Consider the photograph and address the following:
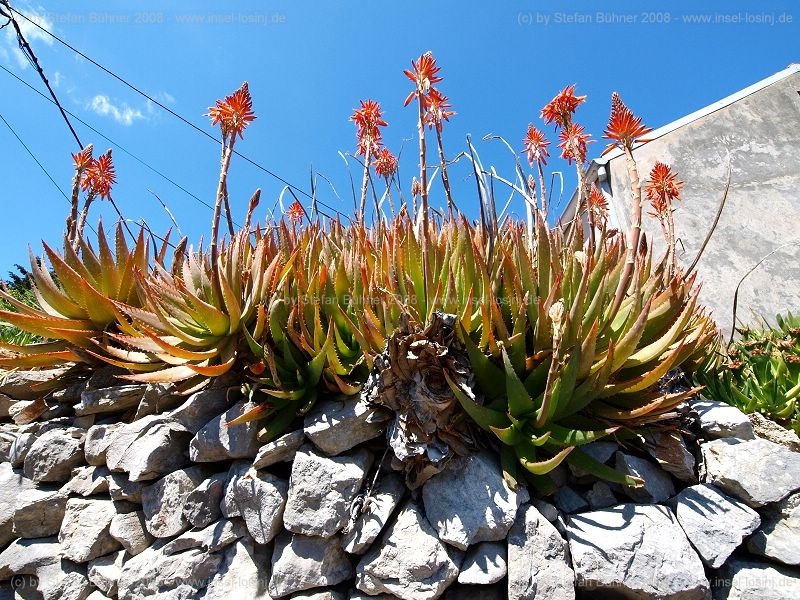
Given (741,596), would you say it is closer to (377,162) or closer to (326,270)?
(326,270)

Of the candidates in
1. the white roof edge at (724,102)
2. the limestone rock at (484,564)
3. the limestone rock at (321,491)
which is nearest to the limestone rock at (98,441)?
the limestone rock at (321,491)

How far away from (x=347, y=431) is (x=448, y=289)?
0.70 meters

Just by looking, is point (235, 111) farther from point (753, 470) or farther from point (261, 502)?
point (753, 470)

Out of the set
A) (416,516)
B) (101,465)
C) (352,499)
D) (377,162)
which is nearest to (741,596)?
(416,516)

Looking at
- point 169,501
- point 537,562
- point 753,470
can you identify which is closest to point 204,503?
point 169,501

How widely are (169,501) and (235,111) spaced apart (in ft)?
5.60

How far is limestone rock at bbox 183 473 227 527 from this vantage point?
6.36ft

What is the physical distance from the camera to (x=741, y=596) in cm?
158

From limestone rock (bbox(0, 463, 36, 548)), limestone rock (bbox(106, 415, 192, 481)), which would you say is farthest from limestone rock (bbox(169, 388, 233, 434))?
limestone rock (bbox(0, 463, 36, 548))

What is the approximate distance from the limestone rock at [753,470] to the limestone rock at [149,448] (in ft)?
7.38

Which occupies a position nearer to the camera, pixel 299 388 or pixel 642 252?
pixel 299 388

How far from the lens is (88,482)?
7.55 ft

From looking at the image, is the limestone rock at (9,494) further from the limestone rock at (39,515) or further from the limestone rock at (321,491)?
the limestone rock at (321,491)

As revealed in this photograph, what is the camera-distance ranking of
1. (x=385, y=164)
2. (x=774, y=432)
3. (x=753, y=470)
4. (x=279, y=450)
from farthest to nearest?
1. (x=385, y=164)
2. (x=774, y=432)
3. (x=279, y=450)
4. (x=753, y=470)
